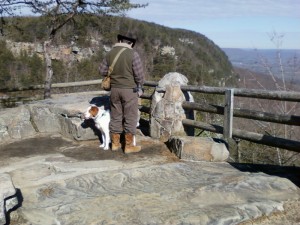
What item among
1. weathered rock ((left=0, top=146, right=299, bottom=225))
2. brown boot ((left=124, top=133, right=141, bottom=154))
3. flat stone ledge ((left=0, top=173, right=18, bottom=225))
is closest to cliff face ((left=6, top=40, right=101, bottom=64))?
brown boot ((left=124, top=133, right=141, bottom=154))

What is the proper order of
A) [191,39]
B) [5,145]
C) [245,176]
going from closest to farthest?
1. [245,176]
2. [5,145]
3. [191,39]

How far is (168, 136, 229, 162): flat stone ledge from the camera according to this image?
235 inches

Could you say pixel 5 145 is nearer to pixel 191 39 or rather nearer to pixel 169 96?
pixel 169 96

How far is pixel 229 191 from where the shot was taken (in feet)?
15.0

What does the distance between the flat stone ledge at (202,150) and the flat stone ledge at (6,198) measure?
266 centimetres

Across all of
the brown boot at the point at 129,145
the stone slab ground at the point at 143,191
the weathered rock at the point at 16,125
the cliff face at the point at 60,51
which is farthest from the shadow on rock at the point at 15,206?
the cliff face at the point at 60,51

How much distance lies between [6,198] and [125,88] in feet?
9.40

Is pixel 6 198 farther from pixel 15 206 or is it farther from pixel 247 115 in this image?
pixel 247 115

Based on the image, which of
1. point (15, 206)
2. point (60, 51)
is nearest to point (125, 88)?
point (15, 206)

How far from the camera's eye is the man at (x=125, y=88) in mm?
6273

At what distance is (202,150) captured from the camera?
598 cm

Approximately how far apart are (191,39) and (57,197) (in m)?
50.6

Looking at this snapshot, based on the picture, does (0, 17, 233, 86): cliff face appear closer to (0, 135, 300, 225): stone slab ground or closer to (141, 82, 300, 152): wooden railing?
(141, 82, 300, 152): wooden railing

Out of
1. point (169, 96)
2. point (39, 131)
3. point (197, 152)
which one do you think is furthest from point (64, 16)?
point (197, 152)
